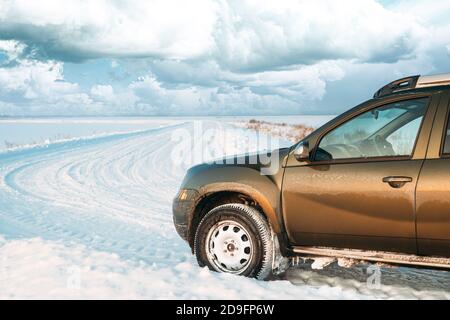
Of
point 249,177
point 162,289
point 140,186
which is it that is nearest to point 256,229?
point 249,177

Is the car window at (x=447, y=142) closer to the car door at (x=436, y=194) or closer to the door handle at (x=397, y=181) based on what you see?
the car door at (x=436, y=194)

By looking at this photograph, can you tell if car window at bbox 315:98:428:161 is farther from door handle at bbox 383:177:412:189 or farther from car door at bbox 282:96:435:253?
door handle at bbox 383:177:412:189

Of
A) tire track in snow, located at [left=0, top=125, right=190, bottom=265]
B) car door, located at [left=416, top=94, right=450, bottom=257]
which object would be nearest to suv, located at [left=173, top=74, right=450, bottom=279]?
car door, located at [left=416, top=94, right=450, bottom=257]

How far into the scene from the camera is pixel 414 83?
15.2ft

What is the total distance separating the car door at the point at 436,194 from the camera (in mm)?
4102

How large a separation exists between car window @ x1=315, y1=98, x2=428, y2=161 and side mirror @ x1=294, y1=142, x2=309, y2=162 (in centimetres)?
13

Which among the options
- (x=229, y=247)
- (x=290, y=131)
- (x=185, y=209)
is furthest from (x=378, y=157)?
(x=290, y=131)

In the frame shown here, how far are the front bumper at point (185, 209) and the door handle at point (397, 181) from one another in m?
1.93

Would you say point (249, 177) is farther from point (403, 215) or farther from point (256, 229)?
point (403, 215)

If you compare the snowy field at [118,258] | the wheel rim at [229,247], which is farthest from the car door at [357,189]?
the snowy field at [118,258]

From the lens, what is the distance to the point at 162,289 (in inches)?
185

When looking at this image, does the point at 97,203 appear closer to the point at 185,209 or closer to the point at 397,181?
the point at 185,209

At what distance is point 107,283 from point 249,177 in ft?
5.46

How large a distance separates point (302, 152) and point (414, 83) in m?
1.16
